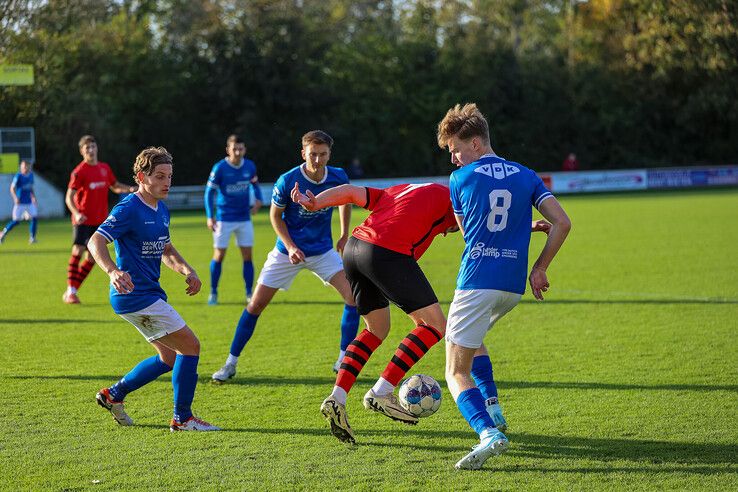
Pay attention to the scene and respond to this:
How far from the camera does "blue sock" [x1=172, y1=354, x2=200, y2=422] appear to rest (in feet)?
19.2

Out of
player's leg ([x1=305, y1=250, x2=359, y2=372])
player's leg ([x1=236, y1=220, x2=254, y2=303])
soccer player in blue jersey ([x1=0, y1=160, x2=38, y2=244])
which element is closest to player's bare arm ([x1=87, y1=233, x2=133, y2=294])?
player's leg ([x1=305, y1=250, x2=359, y2=372])

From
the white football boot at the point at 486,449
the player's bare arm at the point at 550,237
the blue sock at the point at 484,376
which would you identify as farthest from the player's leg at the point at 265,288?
the player's bare arm at the point at 550,237

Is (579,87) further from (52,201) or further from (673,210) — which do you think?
(52,201)

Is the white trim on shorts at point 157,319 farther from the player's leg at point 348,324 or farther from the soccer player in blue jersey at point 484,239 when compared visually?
the player's leg at point 348,324

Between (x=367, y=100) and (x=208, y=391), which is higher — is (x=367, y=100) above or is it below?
above

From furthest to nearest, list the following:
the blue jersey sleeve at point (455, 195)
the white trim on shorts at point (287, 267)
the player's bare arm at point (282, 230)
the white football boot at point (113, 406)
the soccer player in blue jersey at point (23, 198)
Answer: the soccer player in blue jersey at point (23, 198) < the white trim on shorts at point (287, 267) < the player's bare arm at point (282, 230) < the white football boot at point (113, 406) < the blue jersey sleeve at point (455, 195)

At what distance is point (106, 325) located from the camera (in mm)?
10312

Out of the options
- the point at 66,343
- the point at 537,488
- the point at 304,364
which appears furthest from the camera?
the point at 66,343

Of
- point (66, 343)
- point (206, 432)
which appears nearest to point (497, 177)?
point (206, 432)

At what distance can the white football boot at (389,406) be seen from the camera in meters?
5.68

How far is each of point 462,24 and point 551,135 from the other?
852 cm

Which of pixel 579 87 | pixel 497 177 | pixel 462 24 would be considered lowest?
pixel 497 177

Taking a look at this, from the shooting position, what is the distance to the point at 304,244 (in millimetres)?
7922

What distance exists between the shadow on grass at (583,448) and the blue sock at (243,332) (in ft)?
5.53
